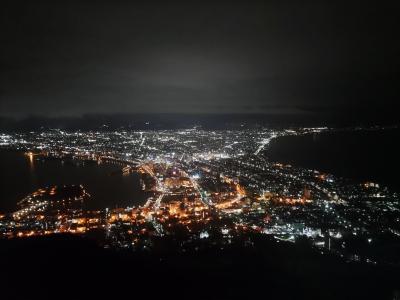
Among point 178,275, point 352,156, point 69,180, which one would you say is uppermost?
point 178,275

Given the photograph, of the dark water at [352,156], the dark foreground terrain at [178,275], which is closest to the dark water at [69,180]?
the dark foreground terrain at [178,275]

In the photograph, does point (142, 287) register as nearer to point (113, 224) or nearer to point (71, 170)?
point (113, 224)

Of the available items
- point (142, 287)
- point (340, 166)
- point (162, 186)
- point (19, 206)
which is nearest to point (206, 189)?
point (162, 186)

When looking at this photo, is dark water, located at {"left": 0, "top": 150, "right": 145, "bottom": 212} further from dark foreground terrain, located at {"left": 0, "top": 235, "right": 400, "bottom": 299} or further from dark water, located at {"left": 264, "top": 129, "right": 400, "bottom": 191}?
dark water, located at {"left": 264, "top": 129, "right": 400, "bottom": 191}

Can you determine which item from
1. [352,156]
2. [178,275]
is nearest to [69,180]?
[178,275]

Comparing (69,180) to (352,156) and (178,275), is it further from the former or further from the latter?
(352,156)

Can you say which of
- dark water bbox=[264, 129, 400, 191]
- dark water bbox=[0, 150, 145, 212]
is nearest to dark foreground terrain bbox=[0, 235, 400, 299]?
dark water bbox=[0, 150, 145, 212]
